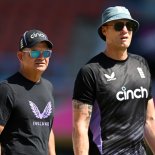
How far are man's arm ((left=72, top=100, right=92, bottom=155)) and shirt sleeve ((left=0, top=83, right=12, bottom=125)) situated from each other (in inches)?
20.0

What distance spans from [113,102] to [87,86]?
0.23 m

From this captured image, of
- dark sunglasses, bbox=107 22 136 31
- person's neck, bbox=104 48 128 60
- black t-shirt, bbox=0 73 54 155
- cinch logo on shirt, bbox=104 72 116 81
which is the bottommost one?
black t-shirt, bbox=0 73 54 155

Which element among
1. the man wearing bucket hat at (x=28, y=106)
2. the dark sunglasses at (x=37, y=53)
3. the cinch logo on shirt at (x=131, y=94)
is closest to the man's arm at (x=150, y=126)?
the cinch logo on shirt at (x=131, y=94)

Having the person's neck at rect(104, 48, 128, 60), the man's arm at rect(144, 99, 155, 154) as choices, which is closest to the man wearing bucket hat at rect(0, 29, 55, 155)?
the person's neck at rect(104, 48, 128, 60)

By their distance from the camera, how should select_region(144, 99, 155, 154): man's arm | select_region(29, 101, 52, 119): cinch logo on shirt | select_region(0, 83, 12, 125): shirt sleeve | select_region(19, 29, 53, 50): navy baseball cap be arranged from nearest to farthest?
select_region(0, 83, 12, 125): shirt sleeve → select_region(29, 101, 52, 119): cinch logo on shirt → select_region(19, 29, 53, 50): navy baseball cap → select_region(144, 99, 155, 154): man's arm

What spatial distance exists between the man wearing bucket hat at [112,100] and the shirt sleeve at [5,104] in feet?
1.68

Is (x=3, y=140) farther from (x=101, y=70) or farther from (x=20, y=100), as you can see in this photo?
(x=101, y=70)

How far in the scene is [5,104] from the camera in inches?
186

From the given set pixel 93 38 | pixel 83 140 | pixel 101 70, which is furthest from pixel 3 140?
pixel 93 38

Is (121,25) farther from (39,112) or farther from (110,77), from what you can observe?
(39,112)

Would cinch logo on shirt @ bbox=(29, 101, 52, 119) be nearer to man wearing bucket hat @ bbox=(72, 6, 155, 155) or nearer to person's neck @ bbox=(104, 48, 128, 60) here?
man wearing bucket hat @ bbox=(72, 6, 155, 155)

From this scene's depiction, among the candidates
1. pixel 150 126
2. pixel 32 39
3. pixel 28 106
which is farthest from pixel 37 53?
pixel 150 126

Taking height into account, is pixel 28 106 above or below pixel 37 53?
below

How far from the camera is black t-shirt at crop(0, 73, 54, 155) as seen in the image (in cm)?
474
